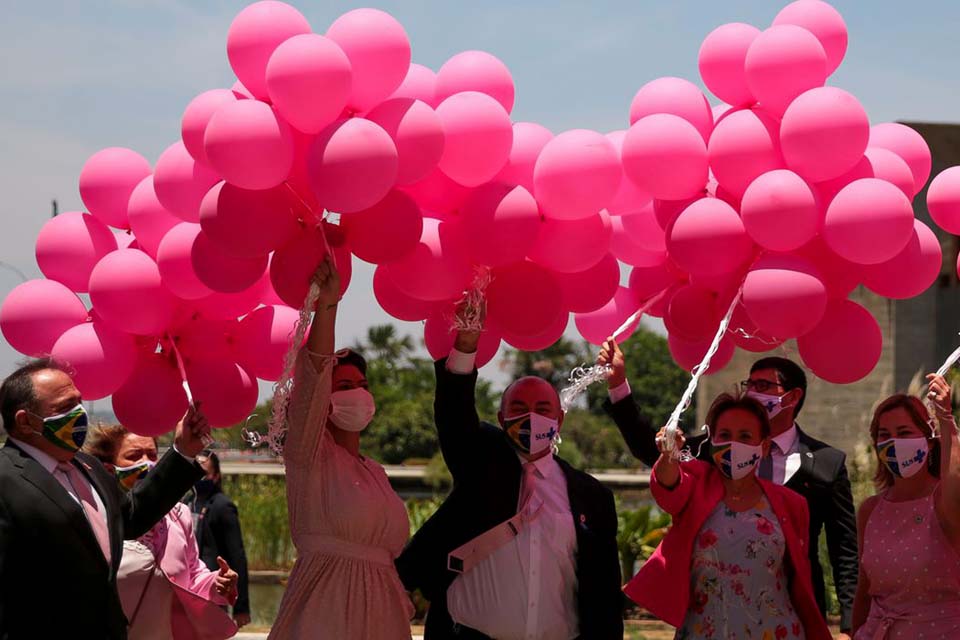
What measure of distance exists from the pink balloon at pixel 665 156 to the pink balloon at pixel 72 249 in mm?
2027

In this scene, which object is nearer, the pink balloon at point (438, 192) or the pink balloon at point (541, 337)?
the pink balloon at point (438, 192)

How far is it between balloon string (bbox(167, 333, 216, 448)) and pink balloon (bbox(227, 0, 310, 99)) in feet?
3.58

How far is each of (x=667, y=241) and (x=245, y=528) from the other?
34.4 ft

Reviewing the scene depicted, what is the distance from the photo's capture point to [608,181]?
16.0 feet

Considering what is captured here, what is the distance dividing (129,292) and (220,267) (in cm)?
44

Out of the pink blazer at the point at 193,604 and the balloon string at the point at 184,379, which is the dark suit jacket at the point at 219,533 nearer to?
the pink blazer at the point at 193,604

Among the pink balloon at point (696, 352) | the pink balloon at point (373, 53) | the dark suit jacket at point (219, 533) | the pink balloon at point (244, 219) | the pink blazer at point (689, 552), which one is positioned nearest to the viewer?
the pink balloon at point (244, 219)

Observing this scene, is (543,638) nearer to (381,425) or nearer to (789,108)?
(789,108)

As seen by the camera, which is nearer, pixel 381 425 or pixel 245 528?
pixel 245 528

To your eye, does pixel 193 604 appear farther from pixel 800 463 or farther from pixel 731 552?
pixel 800 463

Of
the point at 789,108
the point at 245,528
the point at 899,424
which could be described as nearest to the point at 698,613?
the point at 899,424

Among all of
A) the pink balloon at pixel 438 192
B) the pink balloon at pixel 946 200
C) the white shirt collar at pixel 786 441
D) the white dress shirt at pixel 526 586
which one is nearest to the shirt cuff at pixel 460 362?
the white dress shirt at pixel 526 586

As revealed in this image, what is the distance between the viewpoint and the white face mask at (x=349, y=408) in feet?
16.1

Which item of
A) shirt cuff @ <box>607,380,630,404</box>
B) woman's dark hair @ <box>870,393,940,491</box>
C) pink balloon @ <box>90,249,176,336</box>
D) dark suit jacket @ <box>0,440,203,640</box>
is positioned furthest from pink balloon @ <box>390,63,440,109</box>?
woman's dark hair @ <box>870,393,940,491</box>
